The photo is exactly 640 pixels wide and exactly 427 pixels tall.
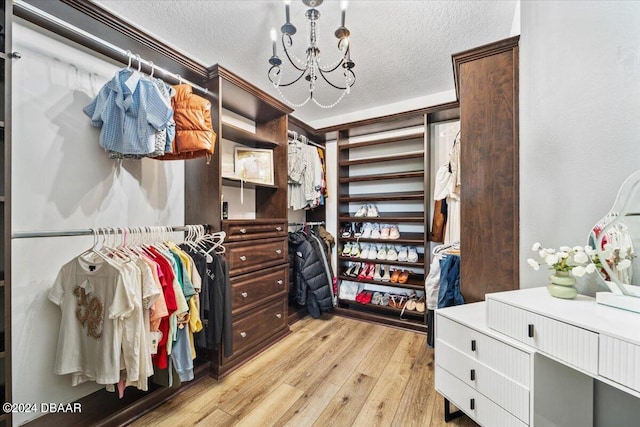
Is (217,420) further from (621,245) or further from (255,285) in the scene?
(621,245)

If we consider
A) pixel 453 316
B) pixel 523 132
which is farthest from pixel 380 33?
pixel 453 316

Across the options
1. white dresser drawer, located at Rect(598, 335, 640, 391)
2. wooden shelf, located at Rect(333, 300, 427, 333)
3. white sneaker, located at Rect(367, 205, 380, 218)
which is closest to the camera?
white dresser drawer, located at Rect(598, 335, 640, 391)

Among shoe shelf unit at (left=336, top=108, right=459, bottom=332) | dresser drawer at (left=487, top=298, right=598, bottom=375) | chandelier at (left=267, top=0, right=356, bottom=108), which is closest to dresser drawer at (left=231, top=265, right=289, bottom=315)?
shoe shelf unit at (left=336, top=108, right=459, bottom=332)

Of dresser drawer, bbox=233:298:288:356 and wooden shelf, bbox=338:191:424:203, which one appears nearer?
dresser drawer, bbox=233:298:288:356

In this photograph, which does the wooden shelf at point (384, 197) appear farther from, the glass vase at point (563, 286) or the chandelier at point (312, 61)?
the glass vase at point (563, 286)

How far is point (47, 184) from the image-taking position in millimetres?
1360

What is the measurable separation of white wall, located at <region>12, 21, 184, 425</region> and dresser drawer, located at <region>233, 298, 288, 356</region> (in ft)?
A: 2.82

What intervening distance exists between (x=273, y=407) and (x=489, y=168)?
1925 millimetres

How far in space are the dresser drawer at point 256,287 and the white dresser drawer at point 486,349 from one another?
1.36 meters

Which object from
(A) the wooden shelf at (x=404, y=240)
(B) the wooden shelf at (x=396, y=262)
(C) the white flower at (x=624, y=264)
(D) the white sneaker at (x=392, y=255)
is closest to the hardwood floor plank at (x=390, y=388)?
(B) the wooden shelf at (x=396, y=262)

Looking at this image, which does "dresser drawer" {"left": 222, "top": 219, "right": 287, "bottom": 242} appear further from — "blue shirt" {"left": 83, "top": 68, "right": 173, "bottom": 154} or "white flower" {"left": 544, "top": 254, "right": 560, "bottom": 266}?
"white flower" {"left": 544, "top": 254, "right": 560, "bottom": 266}

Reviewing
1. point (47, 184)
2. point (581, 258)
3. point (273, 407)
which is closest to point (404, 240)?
point (581, 258)

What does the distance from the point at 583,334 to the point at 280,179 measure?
2197mm

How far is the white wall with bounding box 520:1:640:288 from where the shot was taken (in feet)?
3.33
